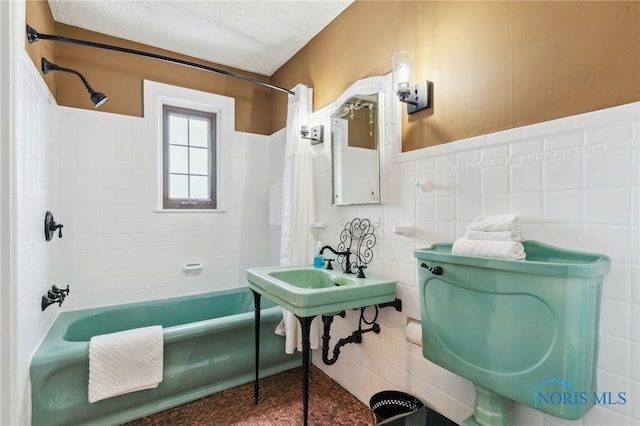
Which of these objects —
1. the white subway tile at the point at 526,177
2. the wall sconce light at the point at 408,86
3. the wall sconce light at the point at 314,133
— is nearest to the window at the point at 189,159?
the wall sconce light at the point at 314,133

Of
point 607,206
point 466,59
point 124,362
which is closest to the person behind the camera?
point 607,206

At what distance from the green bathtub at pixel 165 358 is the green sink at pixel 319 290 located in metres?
0.46

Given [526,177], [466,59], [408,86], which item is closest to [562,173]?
[526,177]

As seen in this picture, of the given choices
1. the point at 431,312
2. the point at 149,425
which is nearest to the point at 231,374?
the point at 149,425

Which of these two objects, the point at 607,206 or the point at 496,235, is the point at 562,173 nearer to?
the point at 607,206

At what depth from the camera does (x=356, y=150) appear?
6.27ft

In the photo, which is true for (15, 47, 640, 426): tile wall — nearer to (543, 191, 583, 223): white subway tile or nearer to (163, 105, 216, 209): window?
(543, 191, 583, 223): white subway tile

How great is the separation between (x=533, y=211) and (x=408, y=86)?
805mm

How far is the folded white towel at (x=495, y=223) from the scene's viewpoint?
1106 mm

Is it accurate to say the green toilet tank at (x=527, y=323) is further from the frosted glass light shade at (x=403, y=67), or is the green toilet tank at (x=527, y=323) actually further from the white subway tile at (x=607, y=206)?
the frosted glass light shade at (x=403, y=67)

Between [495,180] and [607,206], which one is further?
[495,180]

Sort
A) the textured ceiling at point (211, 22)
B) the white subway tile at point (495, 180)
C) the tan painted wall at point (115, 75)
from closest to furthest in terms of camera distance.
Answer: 1. the white subway tile at point (495, 180)
2. the textured ceiling at point (211, 22)
3. the tan painted wall at point (115, 75)

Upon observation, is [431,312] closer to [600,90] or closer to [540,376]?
[540,376]

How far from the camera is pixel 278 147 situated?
9.56ft
